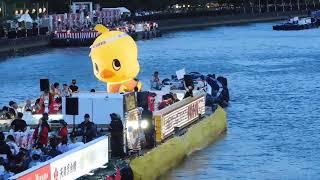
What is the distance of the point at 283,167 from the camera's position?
90.0 ft

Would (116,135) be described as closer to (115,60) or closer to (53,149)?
(53,149)

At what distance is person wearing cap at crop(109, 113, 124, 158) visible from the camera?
22.7 metres

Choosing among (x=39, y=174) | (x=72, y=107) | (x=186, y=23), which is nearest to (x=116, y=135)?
(x=72, y=107)

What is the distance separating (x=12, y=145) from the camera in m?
20.4

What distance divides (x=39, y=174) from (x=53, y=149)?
7.97 feet

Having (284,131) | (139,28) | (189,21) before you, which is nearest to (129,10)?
(189,21)

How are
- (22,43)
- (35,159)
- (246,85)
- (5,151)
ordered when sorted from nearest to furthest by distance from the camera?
(5,151), (35,159), (246,85), (22,43)

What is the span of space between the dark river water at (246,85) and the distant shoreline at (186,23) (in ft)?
10.3

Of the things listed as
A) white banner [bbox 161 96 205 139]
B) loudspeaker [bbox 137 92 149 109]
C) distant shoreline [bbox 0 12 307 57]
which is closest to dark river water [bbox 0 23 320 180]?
white banner [bbox 161 96 205 139]

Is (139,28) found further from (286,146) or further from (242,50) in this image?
(286,146)

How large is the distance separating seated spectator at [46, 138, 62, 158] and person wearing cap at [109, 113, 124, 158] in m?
1.99

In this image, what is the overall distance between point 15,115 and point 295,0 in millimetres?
167869

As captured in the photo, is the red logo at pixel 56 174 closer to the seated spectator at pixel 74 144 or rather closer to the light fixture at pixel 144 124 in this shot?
the seated spectator at pixel 74 144

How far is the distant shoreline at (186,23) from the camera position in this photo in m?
84.4
